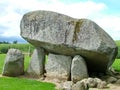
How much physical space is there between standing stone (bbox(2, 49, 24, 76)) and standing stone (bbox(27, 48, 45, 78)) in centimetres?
77

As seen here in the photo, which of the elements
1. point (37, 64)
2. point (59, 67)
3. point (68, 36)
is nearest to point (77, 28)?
point (68, 36)

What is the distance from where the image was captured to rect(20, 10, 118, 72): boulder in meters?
18.9

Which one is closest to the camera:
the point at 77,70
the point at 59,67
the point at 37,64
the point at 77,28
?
the point at 77,28

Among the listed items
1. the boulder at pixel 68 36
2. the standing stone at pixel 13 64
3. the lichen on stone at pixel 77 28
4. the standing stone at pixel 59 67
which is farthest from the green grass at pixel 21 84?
the lichen on stone at pixel 77 28

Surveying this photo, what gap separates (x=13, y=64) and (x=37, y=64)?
1.61m

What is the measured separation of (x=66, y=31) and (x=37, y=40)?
206 centimetres

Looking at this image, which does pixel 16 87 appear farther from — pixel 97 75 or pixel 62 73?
pixel 97 75

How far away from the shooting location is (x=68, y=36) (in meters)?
19.6

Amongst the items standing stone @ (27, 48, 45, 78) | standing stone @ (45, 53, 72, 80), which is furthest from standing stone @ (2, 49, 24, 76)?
standing stone @ (45, 53, 72, 80)

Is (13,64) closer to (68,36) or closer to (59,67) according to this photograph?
(59,67)

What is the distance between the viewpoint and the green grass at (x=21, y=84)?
1745cm

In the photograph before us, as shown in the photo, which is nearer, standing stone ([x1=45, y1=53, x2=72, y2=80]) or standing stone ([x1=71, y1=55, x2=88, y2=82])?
standing stone ([x1=71, y1=55, x2=88, y2=82])

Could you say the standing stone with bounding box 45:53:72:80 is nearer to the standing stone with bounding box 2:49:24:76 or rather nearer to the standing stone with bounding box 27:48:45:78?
the standing stone with bounding box 27:48:45:78

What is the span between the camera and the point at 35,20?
68.4ft
